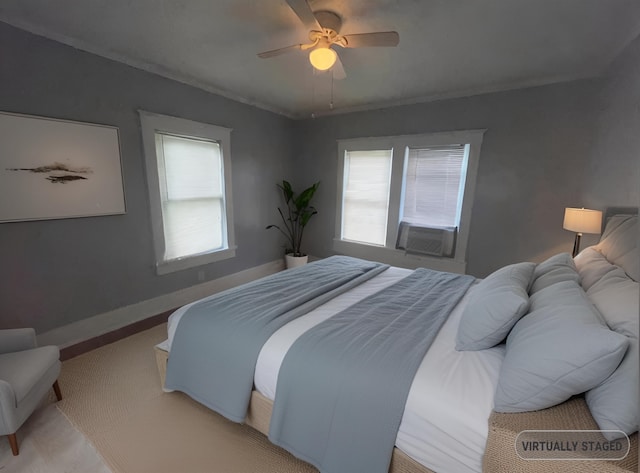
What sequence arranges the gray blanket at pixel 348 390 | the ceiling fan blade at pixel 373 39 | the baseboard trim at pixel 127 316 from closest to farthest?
the gray blanket at pixel 348 390, the ceiling fan blade at pixel 373 39, the baseboard trim at pixel 127 316

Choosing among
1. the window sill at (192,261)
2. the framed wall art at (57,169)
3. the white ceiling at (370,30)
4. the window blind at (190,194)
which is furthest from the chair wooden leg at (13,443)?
the white ceiling at (370,30)

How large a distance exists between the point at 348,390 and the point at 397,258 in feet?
9.25

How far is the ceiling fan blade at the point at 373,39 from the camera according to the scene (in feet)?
5.66

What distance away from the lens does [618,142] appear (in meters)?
2.12

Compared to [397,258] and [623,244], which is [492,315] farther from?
[397,258]

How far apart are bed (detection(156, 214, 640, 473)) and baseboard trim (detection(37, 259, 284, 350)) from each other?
3.85 feet

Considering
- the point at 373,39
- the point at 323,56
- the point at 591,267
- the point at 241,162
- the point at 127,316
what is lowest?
the point at 127,316

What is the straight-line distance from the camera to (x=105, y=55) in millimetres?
2352

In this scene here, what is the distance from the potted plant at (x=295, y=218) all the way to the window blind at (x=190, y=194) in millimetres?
997

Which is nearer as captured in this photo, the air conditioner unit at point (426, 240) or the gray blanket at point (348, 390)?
the gray blanket at point (348, 390)

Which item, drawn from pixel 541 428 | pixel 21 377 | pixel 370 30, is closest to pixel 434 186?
pixel 370 30

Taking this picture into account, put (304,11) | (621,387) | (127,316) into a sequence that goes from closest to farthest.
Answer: (621,387), (304,11), (127,316)

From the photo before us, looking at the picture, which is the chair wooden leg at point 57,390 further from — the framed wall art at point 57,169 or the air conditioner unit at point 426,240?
the air conditioner unit at point 426,240

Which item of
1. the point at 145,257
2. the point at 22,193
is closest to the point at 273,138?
the point at 145,257
